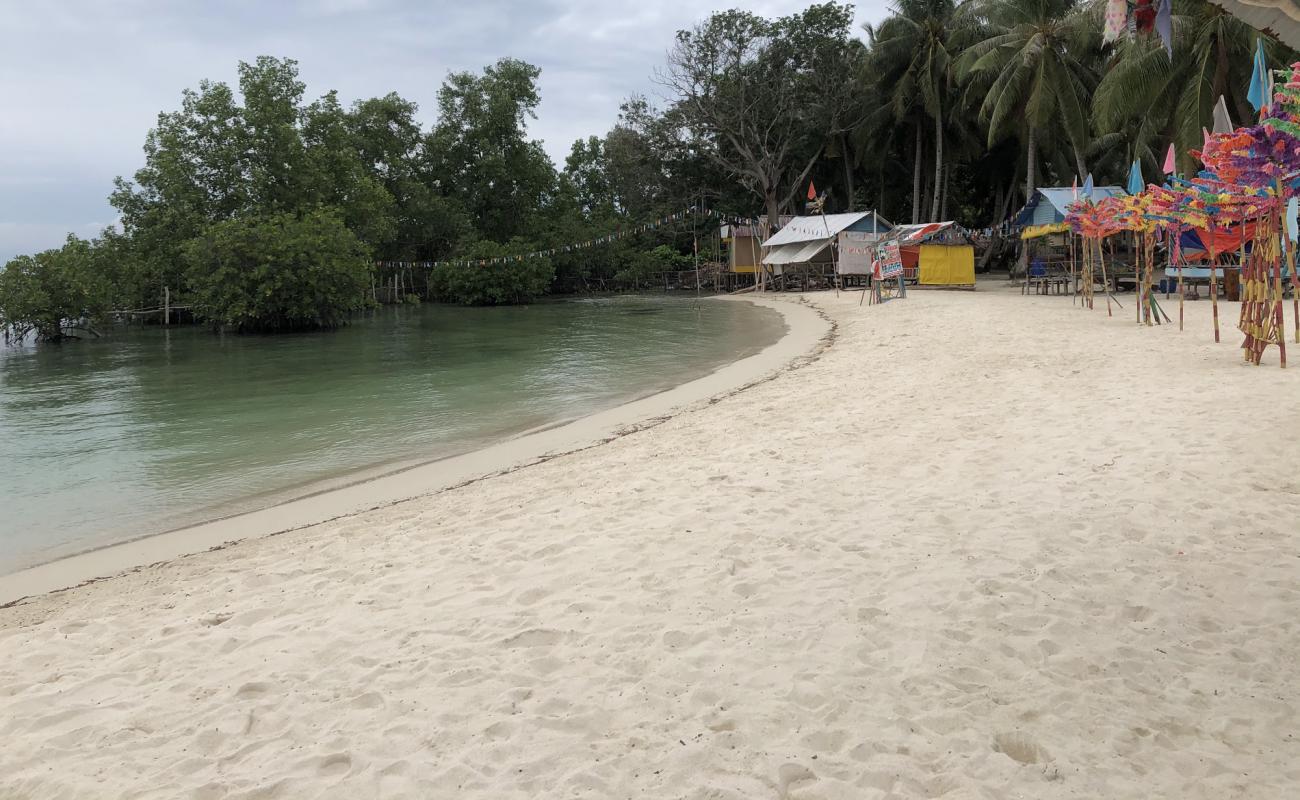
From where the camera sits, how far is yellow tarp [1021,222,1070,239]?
2084 cm

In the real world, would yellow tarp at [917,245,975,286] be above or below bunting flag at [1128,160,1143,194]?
below

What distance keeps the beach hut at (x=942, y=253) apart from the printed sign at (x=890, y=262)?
4.19 m

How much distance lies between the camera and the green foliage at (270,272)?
2798 centimetres

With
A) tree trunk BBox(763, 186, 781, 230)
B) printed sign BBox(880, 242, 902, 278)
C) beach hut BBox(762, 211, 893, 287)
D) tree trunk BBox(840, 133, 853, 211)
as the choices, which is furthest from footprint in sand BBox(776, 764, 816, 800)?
tree trunk BBox(840, 133, 853, 211)

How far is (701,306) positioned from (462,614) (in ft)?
94.7

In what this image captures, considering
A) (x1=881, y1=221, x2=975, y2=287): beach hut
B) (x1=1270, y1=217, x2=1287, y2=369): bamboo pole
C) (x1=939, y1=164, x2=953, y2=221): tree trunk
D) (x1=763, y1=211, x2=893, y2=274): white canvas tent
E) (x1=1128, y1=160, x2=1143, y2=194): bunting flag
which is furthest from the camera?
(x1=939, y1=164, x2=953, y2=221): tree trunk

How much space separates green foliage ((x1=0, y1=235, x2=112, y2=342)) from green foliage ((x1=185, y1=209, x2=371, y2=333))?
310 cm

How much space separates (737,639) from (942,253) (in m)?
26.9

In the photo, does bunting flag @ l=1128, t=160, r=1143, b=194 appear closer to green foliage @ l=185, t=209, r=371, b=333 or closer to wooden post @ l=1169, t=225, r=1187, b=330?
wooden post @ l=1169, t=225, r=1187, b=330

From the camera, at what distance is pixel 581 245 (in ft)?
143

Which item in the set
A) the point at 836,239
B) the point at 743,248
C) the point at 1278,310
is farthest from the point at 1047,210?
the point at 743,248

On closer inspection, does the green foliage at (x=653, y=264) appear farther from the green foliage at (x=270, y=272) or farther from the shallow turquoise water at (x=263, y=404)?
the shallow turquoise water at (x=263, y=404)

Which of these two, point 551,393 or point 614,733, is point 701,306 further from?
point 614,733

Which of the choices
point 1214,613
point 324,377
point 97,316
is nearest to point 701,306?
point 324,377
